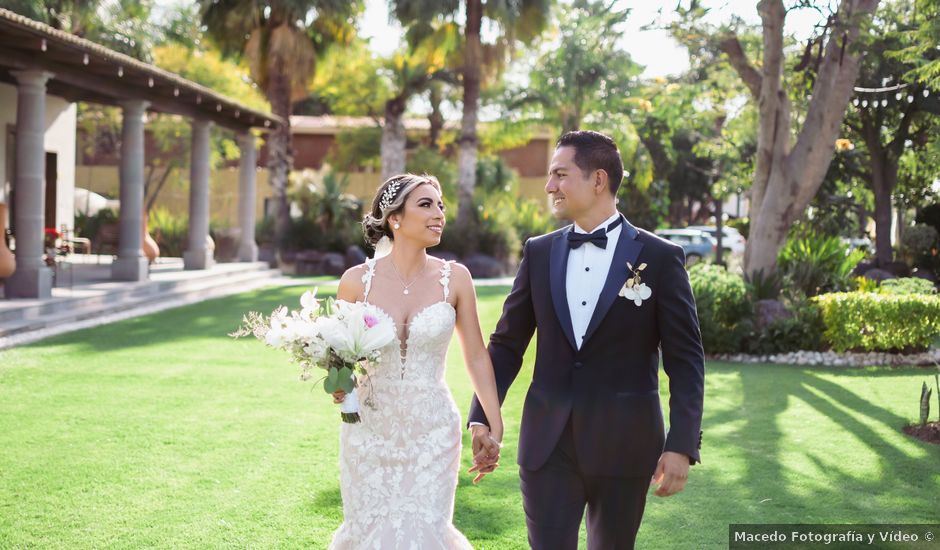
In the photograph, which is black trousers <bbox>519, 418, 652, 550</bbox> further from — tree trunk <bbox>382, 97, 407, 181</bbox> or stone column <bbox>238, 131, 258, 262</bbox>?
tree trunk <bbox>382, 97, 407, 181</bbox>

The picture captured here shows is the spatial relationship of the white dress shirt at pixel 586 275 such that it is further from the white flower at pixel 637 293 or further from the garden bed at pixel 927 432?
the garden bed at pixel 927 432

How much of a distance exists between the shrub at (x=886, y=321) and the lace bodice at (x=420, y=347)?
10789mm

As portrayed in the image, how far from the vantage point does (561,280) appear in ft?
12.4

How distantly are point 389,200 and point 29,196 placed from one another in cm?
1350

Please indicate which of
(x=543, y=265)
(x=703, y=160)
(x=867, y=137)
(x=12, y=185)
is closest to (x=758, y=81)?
(x=867, y=137)

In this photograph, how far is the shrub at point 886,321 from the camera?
45.4 feet

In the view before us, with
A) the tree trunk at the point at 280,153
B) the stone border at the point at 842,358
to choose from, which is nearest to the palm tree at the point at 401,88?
the tree trunk at the point at 280,153

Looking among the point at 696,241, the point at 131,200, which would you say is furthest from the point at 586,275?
the point at 696,241

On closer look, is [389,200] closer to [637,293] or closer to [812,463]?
[637,293]

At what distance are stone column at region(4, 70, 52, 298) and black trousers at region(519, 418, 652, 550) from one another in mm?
14314

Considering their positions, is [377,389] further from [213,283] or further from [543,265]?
[213,283]

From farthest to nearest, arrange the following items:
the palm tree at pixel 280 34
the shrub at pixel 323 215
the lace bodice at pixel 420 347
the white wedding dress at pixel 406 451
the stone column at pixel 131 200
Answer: the shrub at pixel 323 215, the palm tree at pixel 280 34, the stone column at pixel 131 200, the lace bodice at pixel 420 347, the white wedding dress at pixel 406 451

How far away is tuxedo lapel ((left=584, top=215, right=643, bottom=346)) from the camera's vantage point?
3654 mm

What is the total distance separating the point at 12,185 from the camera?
76.9 feet
